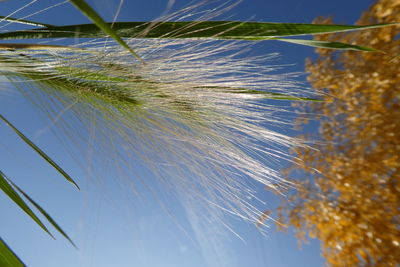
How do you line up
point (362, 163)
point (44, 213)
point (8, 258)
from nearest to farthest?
point (8, 258)
point (44, 213)
point (362, 163)

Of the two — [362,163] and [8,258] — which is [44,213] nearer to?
[8,258]

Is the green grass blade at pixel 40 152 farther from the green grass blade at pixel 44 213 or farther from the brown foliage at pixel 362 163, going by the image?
the brown foliage at pixel 362 163

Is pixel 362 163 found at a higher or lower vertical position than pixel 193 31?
lower

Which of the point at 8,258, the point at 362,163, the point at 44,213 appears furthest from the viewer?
the point at 362,163

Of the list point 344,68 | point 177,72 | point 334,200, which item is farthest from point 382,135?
point 177,72

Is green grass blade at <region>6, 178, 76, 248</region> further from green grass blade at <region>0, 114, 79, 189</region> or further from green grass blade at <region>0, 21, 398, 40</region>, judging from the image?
green grass blade at <region>0, 21, 398, 40</region>

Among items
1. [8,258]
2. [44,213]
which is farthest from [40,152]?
[8,258]

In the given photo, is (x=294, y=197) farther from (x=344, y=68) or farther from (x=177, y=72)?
(x=177, y=72)
